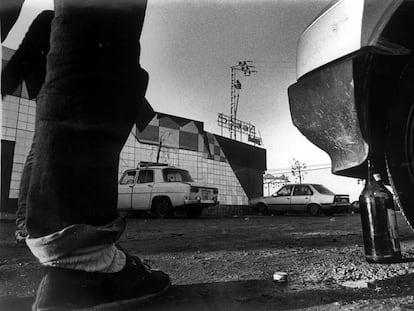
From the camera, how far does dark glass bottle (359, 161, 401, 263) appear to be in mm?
929

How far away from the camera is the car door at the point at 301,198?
24.2ft

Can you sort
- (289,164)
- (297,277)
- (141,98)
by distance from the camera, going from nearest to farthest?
(141,98)
(297,277)
(289,164)

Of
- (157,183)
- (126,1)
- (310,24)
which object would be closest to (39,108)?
(126,1)

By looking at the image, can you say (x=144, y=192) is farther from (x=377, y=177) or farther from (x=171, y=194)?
(x=377, y=177)

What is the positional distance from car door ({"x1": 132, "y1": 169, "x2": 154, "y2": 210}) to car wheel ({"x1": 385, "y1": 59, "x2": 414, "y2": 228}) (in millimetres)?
2463

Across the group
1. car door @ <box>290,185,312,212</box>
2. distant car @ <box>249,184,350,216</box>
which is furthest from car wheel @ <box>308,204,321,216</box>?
car door @ <box>290,185,312,212</box>

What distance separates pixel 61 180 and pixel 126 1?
32 centimetres

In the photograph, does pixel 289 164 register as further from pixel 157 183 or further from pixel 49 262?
pixel 157 183

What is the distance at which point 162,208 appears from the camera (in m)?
4.40

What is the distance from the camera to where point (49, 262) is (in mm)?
532

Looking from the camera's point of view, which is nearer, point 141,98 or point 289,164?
point 141,98

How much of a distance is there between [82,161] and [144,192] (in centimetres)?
353

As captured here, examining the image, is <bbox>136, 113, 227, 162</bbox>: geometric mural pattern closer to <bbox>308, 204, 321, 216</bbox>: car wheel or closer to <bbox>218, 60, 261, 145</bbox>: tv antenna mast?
<bbox>218, 60, 261, 145</bbox>: tv antenna mast

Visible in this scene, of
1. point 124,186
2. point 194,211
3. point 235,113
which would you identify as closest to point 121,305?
point 235,113
